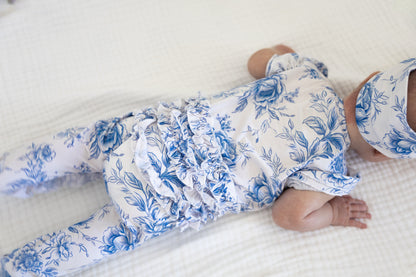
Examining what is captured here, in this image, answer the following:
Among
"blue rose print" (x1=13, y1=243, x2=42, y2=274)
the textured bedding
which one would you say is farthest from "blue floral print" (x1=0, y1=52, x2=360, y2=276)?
the textured bedding

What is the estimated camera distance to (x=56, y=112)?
44.1 inches

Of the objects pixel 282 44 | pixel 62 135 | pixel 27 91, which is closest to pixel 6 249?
pixel 62 135

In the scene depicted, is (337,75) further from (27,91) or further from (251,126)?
(27,91)

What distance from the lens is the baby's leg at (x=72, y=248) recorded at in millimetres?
848

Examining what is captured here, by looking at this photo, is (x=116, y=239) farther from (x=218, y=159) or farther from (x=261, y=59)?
(x=261, y=59)

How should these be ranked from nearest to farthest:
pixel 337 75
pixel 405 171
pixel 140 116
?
pixel 140 116 < pixel 405 171 < pixel 337 75

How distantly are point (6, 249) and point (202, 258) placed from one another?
22.7 inches

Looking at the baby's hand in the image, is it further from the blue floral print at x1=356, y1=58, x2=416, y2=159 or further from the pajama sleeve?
the pajama sleeve

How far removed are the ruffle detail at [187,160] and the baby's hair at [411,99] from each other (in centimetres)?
45

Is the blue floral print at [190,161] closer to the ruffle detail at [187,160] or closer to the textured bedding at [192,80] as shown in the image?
the ruffle detail at [187,160]

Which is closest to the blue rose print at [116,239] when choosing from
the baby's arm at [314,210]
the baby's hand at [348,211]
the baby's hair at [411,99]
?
the baby's arm at [314,210]

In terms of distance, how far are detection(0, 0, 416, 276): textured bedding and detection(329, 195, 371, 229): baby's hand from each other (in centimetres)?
3

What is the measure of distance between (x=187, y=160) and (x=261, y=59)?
0.50 m

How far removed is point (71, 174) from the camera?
996mm
